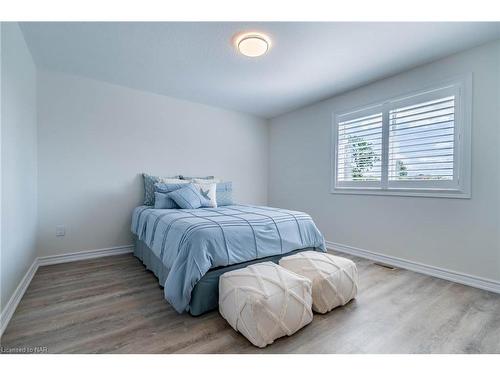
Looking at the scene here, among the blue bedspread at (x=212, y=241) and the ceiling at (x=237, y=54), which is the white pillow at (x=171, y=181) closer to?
the blue bedspread at (x=212, y=241)

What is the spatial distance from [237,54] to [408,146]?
2164 mm

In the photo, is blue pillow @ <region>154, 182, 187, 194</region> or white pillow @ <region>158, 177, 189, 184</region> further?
white pillow @ <region>158, 177, 189, 184</region>

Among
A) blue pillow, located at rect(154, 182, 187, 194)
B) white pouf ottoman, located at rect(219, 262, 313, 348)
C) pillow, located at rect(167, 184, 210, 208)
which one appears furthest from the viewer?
blue pillow, located at rect(154, 182, 187, 194)

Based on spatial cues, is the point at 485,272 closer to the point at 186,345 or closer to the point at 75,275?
the point at 186,345

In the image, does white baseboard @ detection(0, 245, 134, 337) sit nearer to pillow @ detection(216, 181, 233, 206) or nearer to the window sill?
pillow @ detection(216, 181, 233, 206)

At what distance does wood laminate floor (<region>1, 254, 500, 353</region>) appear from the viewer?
1306 mm

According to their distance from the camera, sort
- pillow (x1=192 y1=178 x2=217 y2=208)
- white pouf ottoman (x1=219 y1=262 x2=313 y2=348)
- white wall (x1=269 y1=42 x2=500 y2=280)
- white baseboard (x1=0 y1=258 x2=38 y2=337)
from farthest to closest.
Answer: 1. pillow (x1=192 y1=178 x2=217 y2=208)
2. white wall (x1=269 y1=42 x2=500 y2=280)
3. white baseboard (x1=0 y1=258 x2=38 y2=337)
4. white pouf ottoman (x1=219 y1=262 x2=313 y2=348)

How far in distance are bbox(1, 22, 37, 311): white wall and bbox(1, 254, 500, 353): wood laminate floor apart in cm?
32

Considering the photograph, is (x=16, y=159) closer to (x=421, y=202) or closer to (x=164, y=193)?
(x=164, y=193)

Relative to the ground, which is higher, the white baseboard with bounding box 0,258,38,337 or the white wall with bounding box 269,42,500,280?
the white wall with bounding box 269,42,500,280

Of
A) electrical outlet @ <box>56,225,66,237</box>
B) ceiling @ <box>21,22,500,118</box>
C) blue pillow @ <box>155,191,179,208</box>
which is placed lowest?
electrical outlet @ <box>56,225,66,237</box>

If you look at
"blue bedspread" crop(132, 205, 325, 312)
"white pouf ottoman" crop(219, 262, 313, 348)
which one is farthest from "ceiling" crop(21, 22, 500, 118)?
"white pouf ottoman" crop(219, 262, 313, 348)

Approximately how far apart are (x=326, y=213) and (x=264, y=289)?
7.94 ft
